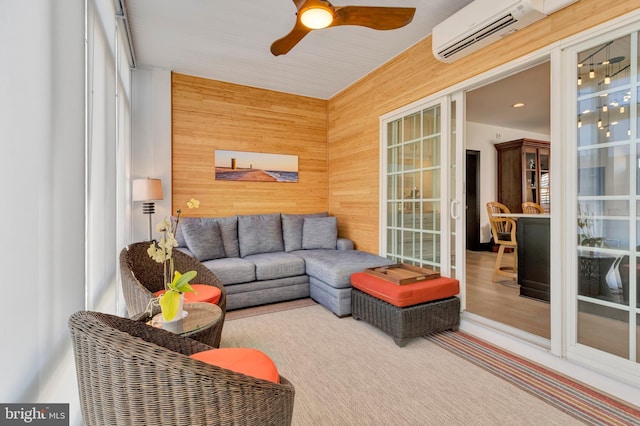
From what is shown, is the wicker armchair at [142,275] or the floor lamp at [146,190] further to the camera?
the floor lamp at [146,190]

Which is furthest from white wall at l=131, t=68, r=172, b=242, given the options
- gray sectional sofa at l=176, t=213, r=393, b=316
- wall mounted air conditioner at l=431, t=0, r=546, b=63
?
wall mounted air conditioner at l=431, t=0, r=546, b=63

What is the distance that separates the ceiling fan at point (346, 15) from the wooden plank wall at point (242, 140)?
8.22 feet

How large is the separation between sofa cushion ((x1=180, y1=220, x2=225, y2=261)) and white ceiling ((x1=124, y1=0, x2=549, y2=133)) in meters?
2.04

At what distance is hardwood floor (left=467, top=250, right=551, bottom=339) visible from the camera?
276 cm

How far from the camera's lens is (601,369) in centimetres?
189

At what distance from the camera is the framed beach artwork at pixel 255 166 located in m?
4.32

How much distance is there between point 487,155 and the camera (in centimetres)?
683

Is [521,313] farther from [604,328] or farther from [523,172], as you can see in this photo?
[523,172]

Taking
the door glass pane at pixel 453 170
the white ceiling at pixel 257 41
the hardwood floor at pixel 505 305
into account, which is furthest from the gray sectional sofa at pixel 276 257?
the white ceiling at pixel 257 41

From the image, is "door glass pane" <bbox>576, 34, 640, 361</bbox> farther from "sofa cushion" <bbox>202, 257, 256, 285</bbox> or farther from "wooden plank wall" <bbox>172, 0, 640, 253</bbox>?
"sofa cushion" <bbox>202, 257, 256, 285</bbox>

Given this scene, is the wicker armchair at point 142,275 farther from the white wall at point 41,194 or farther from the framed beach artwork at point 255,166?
the framed beach artwork at point 255,166

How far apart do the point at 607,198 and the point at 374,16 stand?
1.93 metres

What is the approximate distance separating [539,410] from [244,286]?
2.68 m

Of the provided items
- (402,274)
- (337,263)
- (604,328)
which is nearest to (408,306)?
(402,274)
